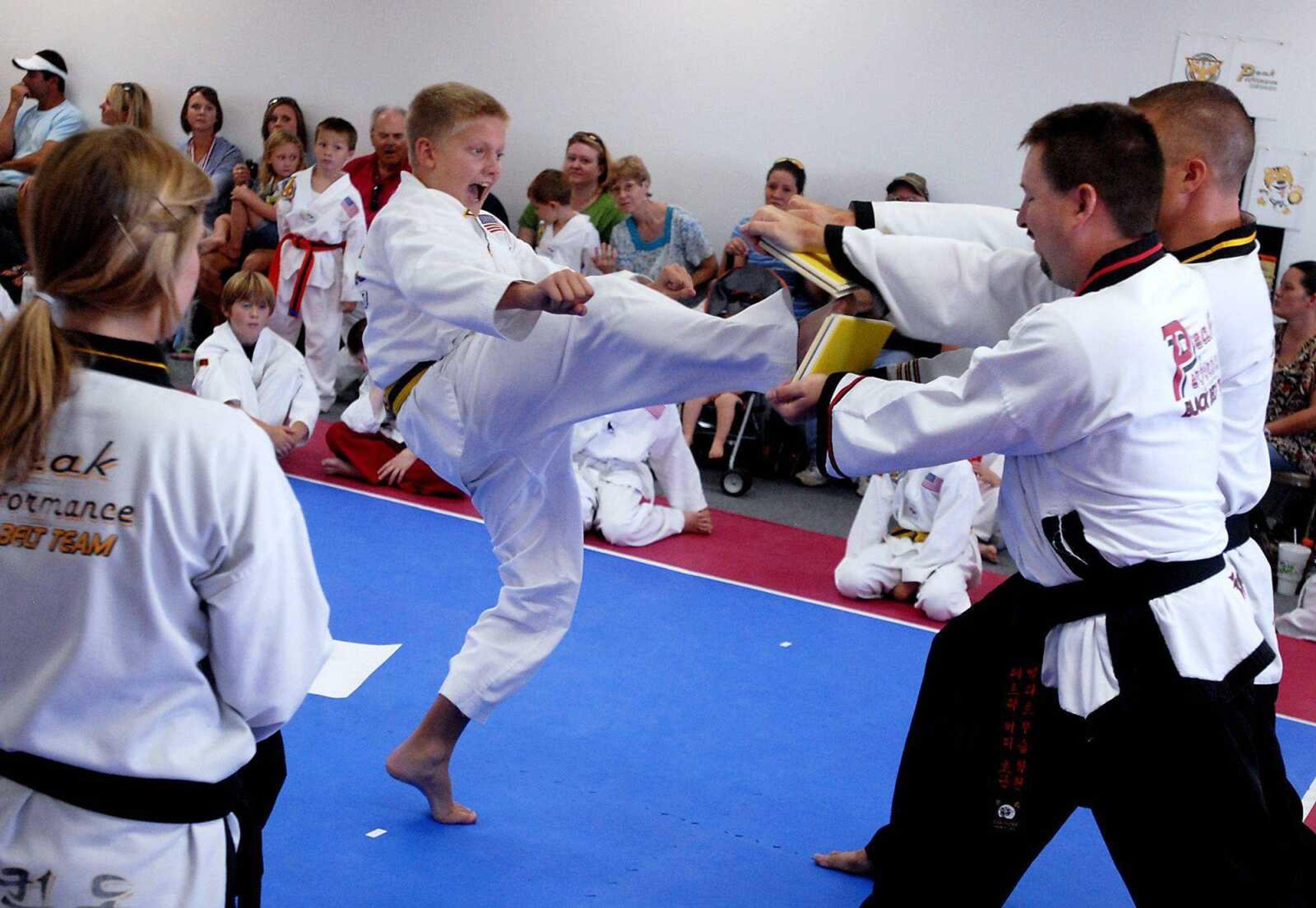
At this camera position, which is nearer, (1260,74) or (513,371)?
(513,371)

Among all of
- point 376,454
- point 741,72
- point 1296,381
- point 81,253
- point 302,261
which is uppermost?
point 741,72

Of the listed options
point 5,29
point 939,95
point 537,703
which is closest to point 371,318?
point 537,703

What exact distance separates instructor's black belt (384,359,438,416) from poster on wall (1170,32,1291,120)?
578 cm

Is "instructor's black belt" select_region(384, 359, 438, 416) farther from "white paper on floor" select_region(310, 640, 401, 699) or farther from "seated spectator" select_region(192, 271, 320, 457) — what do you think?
"seated spectator" select_region(192, 271, 320, 457)

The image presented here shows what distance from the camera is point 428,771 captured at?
9.83ft

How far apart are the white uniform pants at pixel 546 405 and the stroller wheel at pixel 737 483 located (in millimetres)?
3841

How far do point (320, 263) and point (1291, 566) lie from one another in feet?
19.0

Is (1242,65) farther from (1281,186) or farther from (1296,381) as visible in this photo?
(1296,381)

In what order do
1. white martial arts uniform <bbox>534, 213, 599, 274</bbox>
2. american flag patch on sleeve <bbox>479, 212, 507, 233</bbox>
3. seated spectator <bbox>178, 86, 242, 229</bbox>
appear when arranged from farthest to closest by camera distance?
seated spectator <bbox>178, 86, 242, 229</bbox>
white martial arts uniform <bbox>534, 213, 599, 274</bbox>
american flag patch on sleeve <bbox>479, 212, 507, 233</bbox>

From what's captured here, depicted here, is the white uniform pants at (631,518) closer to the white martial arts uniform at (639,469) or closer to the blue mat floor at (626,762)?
the white martial arts uniform at (639,469)

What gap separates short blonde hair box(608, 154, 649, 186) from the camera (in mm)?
7703

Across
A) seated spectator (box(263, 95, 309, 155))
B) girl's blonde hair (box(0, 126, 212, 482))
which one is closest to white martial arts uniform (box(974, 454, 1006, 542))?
girl's blonde hair (box(0, 126, 212, 482))

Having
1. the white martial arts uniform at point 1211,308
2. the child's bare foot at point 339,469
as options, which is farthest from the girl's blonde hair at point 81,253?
the child's bare foot at point 339,469

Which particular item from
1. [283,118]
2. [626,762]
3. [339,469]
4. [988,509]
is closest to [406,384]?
[626,762]
